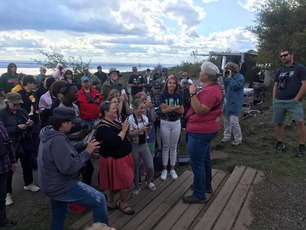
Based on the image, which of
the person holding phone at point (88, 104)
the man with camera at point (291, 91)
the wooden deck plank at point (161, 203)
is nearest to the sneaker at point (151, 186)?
the wooden deck plank at point (161, 203)

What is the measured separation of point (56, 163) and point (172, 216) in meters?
1.67

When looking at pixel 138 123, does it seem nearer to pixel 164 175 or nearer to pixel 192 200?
pixel 164 175

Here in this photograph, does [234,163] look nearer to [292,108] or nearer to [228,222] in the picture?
[292,108]

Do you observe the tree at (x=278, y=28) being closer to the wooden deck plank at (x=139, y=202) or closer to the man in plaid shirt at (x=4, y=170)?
the wooden deck plank at (x=139, y=202)

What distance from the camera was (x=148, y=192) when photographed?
4.44 meters

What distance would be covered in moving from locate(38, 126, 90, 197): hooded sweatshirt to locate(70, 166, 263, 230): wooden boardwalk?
38.7 inches

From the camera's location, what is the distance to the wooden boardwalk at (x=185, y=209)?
11.5 feet

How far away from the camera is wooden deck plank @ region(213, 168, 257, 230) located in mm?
3486

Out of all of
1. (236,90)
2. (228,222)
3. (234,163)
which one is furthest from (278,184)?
(236,90)

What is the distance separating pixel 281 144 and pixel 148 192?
126 inches

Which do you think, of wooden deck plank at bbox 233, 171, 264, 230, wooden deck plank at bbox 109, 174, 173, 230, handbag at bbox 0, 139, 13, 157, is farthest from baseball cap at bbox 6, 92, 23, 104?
wooden deck plank at bbox 233, 171, 264, 230

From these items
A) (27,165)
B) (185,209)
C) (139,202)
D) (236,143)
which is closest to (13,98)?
(27,165)

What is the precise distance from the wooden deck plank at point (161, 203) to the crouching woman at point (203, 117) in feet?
1.16

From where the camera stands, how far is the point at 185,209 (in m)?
3.83
